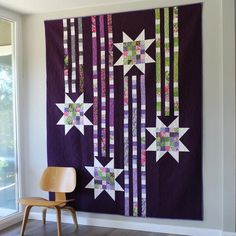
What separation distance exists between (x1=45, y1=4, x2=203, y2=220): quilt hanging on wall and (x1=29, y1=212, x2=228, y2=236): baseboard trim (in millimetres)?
126

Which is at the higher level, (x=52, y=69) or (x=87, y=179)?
(x=52, y=69)

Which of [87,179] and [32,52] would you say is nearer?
[87,179]

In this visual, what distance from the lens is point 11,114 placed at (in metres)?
4.45

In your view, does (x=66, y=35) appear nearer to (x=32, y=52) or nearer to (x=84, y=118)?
(x=32, y=52)

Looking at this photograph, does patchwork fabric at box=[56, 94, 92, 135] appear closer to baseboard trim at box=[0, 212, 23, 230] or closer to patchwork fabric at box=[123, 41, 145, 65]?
patchwork fabric at box=[123, 41, 145, 65]

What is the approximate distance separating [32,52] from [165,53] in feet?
5.47

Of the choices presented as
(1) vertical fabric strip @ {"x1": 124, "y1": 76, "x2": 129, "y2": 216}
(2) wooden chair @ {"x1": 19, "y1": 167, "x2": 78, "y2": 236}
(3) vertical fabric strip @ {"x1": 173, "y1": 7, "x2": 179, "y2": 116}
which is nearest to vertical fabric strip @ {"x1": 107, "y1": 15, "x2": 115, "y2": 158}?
(1) vertical fabric strip @ {"x1": 124, "y1": 76, "x2": 129, "y2": 216}

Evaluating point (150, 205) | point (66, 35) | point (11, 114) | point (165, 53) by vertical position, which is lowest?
point (150, 205)

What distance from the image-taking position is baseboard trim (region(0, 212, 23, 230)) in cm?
416

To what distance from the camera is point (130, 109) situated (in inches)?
157

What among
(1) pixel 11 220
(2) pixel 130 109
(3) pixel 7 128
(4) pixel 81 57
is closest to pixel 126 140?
(2) pixel 130 109

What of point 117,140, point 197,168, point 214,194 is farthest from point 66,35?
point 214,194

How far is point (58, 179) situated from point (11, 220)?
0.75 m

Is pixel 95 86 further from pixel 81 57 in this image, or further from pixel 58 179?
pixel 58 179
